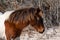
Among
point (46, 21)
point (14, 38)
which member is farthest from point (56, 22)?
point (14, 38)

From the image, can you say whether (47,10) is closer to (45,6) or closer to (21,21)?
(45,6)

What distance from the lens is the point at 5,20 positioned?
947 millimetres

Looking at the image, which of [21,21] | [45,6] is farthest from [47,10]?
[21,21]

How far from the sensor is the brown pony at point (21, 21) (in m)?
0.92

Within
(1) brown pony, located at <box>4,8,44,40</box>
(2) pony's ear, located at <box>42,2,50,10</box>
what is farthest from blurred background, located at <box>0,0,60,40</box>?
(1) brown pony, located at <box>4,8,44,40</box>

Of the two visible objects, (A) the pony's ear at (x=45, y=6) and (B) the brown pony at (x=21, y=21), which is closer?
(B) the brown pony at (x=21, y=21)

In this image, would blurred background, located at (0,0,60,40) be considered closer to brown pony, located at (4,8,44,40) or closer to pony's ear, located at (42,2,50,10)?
pony's ear, located at (42,2,50,10)

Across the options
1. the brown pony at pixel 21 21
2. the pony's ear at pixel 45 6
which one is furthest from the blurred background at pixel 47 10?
the brown pony at pixel 21 21

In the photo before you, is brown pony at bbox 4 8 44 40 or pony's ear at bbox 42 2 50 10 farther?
pony's ear at bbox 42 2 50 10

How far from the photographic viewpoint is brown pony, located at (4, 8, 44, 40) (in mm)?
918

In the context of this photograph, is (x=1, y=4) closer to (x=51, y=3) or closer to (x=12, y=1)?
(x=12, y=1)

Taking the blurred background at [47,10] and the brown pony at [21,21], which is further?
the blurred background at [47,10]

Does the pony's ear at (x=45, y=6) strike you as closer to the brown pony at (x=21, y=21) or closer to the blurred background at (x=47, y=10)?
the blurred background at (x=47, y=10)

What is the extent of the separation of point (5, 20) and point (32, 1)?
270mm
